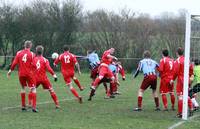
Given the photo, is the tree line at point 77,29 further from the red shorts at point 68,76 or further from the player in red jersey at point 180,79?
the player in red jersey at point 180,79

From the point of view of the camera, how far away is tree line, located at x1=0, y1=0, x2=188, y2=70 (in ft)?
166

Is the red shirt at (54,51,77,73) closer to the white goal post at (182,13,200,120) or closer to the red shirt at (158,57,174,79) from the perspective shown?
the red shirt at (158,57,174,79)

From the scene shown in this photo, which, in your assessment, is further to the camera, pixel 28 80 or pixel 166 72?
pixel 166 72

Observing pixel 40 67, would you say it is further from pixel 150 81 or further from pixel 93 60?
pixel 93 60

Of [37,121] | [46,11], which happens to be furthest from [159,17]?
[37,121]

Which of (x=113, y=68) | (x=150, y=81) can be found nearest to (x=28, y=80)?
(x=150, y=81)

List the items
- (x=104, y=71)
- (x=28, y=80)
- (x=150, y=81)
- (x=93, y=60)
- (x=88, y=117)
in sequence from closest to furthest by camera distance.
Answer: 1. (x=88, y=117)
2. (x=28, y=80)
3. (x=150, y=81)
4. (x=104, y=71)
5. (x=93, y=60)

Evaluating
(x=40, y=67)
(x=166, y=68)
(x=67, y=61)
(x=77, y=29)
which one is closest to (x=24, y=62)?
(x=40, y=67)

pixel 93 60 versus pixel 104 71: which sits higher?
pixel 93 60

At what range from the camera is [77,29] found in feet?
178

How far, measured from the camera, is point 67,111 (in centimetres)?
1767

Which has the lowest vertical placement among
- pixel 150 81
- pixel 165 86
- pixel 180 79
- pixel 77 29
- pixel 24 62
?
pixel 165 86

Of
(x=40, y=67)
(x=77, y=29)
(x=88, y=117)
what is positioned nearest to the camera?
(x=88, y=117)

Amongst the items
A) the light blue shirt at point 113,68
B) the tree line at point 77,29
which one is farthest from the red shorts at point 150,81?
the tree line at point 77,29
